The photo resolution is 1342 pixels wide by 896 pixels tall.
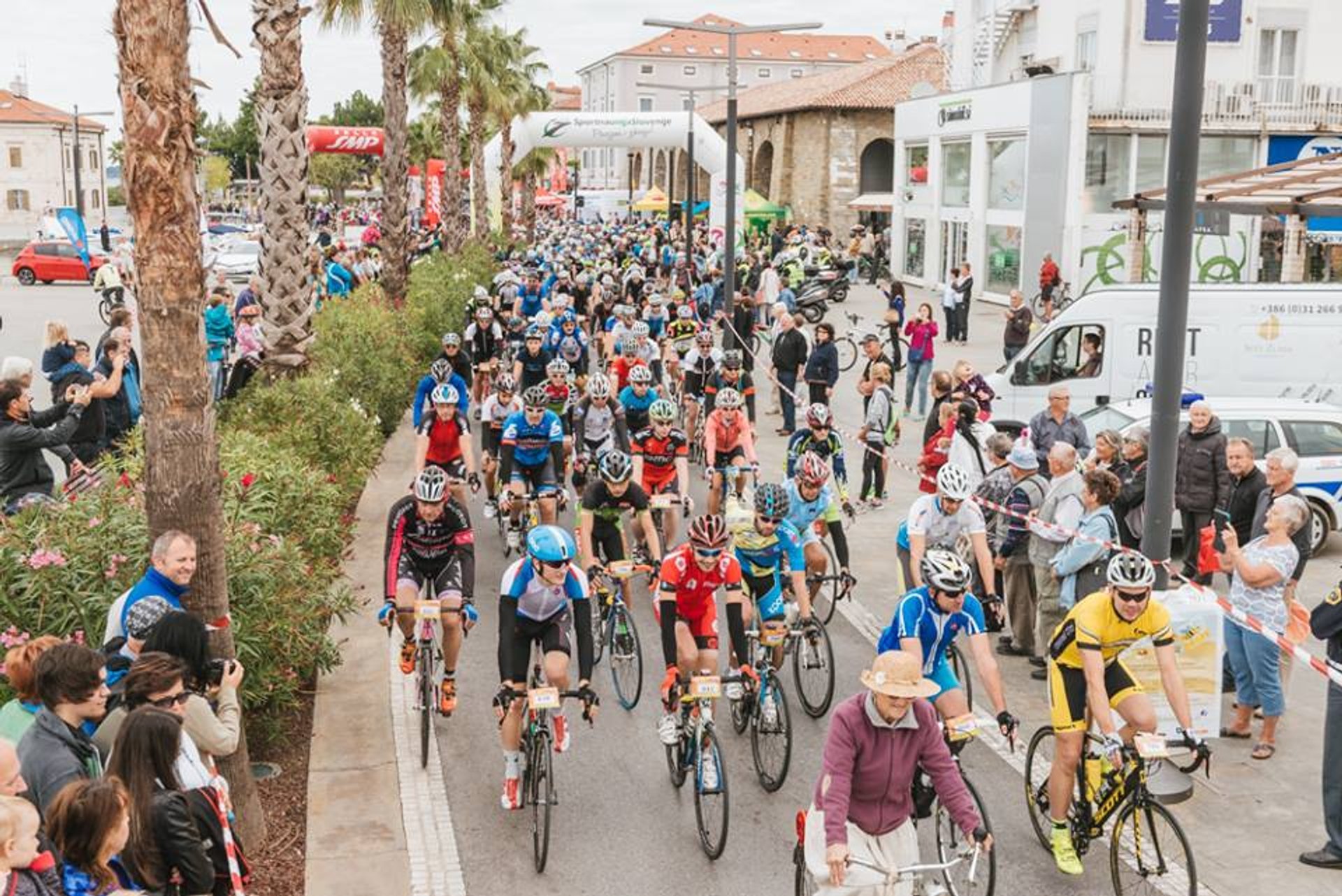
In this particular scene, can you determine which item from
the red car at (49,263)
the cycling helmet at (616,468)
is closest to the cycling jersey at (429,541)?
the cycling helmet at (616,468)

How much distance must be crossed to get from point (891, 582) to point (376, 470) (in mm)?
7650

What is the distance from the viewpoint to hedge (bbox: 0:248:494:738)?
7867 mm

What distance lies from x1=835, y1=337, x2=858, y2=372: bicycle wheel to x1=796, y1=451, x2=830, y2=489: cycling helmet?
1748 centimetres

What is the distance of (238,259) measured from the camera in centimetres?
5138

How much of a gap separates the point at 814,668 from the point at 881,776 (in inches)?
155

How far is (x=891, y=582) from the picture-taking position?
543 inches

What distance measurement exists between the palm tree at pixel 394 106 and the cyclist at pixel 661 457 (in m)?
15.6

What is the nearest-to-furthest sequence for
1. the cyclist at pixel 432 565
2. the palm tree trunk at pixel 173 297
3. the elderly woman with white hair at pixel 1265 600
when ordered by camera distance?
the palm tree trunk at pixel 173 297
the elderly woman with white hair at pixel 1265 600
the cyclist at pixel 432 565

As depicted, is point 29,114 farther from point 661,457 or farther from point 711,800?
point 711,800

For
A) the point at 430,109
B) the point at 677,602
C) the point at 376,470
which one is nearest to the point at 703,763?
the point at 677,602

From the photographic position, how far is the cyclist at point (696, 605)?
27.5 ft

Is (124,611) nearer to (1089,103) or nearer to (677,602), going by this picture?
(677,602)

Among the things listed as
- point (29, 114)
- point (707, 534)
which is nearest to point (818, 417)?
point (707, 534)

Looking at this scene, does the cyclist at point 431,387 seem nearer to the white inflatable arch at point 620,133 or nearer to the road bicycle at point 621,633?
the road bicycle at point 621,633
